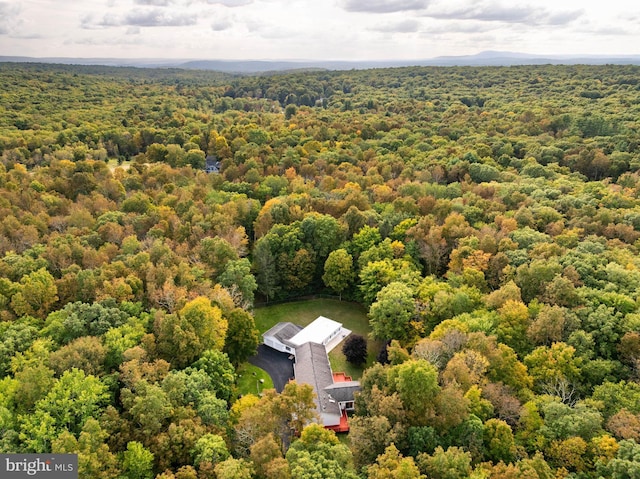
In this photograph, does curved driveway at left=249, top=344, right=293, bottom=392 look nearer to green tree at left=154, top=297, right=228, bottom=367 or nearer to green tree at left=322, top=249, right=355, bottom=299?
green tree at left=154, top=297, right=228, bottom=367

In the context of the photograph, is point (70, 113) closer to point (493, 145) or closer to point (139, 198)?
point (139, 198)

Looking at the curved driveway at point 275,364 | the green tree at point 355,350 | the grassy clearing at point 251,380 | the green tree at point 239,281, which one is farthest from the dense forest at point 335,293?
the curved driveway at point 275,364

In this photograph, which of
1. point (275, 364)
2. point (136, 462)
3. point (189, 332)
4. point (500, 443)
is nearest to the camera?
point (136, 462)

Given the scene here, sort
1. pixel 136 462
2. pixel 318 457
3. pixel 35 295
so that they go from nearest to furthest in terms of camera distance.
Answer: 1. pixel 318 457
2. pixel 136 462
3. pixel 35 295

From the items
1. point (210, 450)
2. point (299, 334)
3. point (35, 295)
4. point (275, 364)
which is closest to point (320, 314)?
point (299, 334)

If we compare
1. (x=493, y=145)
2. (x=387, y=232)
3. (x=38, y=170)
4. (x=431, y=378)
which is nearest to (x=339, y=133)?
(x=493, y=145)

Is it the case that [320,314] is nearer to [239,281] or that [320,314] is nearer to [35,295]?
[239,281]
